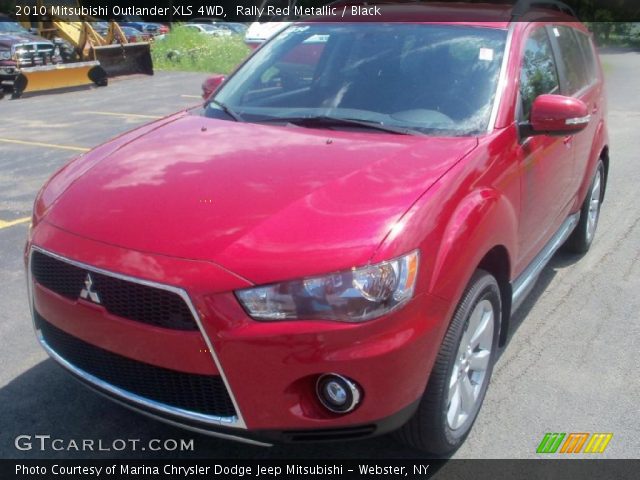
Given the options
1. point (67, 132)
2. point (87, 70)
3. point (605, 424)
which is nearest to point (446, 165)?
point (605, 424)

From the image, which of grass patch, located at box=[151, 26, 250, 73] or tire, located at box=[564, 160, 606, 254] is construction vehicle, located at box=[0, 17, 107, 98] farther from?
tire, located at box=[564, 160, 606, 254]

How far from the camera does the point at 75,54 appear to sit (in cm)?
2023

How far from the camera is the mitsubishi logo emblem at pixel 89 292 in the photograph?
2.52m

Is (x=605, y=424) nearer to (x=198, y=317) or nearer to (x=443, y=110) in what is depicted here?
(x=443, y=110)

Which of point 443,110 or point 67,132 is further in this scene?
point 67,132

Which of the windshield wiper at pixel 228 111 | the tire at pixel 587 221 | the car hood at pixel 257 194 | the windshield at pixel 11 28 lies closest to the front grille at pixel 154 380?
the car hood at pixel 257 194

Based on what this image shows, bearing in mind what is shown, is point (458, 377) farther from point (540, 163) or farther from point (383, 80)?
point (383, 80)

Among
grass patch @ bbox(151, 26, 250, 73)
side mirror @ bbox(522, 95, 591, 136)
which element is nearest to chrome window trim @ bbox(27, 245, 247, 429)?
side mirror @ bbox(522, 95, 591, 136)

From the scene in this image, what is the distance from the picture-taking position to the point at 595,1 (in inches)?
1422

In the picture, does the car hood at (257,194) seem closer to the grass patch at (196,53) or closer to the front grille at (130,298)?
the front grille at (130,298)

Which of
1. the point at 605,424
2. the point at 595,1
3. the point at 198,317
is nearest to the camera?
the point at 198,317

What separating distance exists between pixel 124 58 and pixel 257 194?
18457mm

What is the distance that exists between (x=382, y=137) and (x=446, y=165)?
49 cm

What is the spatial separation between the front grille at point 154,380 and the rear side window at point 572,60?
3158mm
